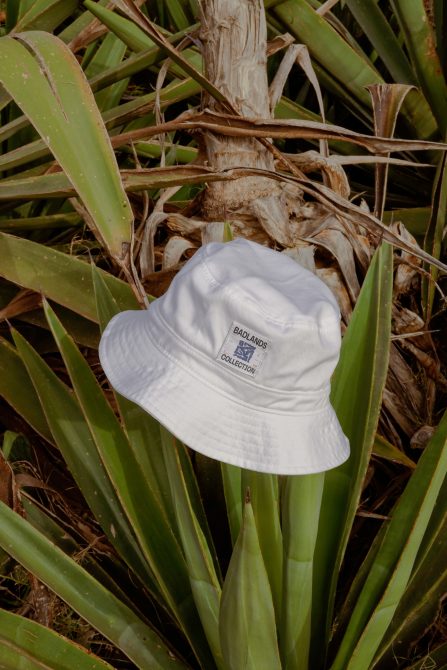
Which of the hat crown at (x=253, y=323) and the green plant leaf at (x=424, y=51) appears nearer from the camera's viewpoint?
the hat crown at (x=253, y=323)

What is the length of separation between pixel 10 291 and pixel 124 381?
2.58ft

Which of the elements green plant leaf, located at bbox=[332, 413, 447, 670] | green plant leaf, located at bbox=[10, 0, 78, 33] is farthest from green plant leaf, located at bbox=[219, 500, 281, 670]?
green plant leaf, located at bbox=[10, 0, 78, 33]

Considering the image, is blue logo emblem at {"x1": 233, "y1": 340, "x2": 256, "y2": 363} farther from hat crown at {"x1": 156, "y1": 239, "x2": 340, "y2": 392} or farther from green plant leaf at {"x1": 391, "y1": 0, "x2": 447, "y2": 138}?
green plant leaf at {"x1": 391, "y1": 0, "x2": 447, "y2": 138}

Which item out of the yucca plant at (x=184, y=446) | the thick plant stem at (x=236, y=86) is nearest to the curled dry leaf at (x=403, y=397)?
the yucca plant at (x=184, y=446)

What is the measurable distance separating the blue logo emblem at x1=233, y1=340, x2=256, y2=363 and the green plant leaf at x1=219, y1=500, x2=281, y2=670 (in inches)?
5.1

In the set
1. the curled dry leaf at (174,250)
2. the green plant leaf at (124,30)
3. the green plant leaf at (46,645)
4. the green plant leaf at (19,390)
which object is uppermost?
the green plant leaf at (124,30)

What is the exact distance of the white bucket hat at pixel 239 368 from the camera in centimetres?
70

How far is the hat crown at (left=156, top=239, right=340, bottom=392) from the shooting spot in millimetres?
708

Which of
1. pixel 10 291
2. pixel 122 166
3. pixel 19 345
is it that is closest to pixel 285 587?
pixel 19 345

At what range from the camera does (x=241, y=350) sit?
707 mm

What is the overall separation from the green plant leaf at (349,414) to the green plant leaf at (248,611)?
165 mm

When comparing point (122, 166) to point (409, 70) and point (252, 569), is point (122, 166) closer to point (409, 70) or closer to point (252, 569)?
point (409, 70)

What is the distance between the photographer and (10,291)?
1.46 meters

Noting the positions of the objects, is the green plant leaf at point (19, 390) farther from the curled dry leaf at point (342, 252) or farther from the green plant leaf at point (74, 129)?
the curled dry leaf at point (342, 252)
